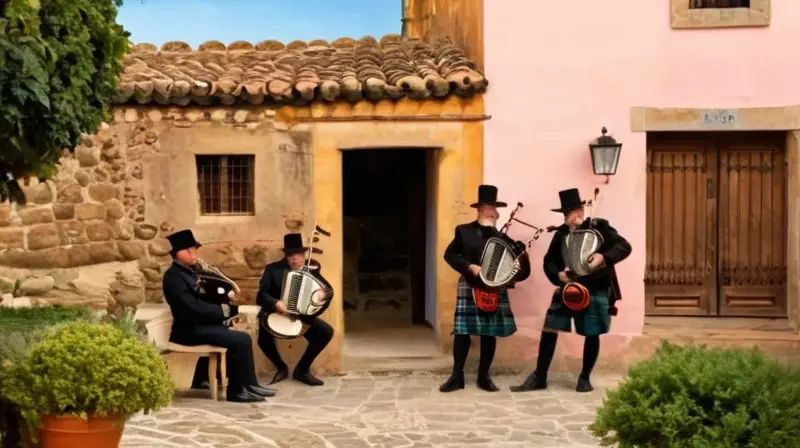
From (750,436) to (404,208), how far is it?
9249 millimetres

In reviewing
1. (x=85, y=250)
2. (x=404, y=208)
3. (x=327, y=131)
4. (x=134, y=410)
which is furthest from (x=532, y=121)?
(x=134, y=410)

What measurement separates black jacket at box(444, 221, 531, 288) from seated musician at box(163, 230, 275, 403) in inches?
81.7

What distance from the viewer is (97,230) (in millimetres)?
10750

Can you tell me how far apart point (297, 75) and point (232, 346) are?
3.13 metres

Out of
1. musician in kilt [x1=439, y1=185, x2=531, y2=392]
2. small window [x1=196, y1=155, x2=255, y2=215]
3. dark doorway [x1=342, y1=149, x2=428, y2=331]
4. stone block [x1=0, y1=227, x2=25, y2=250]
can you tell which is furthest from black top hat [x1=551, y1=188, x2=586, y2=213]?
stone block [x1=0, y1=227, x2=25, y2=250]

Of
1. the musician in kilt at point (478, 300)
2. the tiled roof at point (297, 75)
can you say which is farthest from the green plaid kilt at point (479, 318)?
the tiled roof at point (297, 75)

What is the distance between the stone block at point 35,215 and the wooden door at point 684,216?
6.20 meters

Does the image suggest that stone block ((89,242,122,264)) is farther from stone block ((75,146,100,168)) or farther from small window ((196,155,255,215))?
small window ((196,155,255,215))

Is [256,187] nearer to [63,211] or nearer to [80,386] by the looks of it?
[63,211]

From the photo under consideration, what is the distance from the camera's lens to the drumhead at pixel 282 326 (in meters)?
9.84

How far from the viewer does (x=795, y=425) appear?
4.92 metres

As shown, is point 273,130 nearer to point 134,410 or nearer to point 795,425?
point 134,410

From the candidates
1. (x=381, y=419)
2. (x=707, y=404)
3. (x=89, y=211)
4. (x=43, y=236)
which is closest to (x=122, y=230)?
(x=89, y=211)

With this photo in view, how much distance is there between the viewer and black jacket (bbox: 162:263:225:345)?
9164 millimetres
